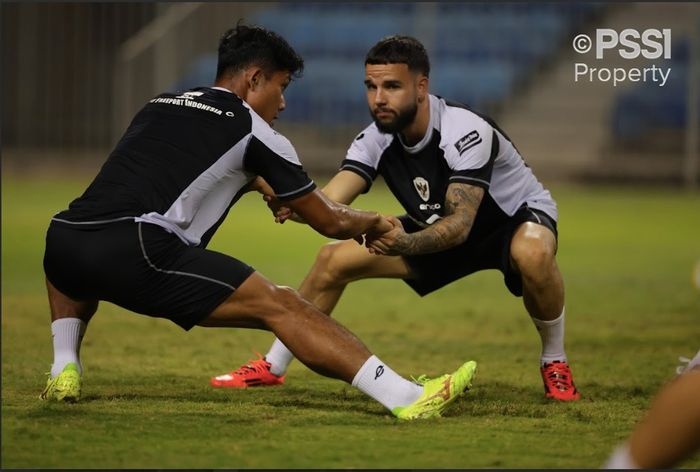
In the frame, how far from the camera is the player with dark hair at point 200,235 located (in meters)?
4.79

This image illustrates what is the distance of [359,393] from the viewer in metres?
5.68

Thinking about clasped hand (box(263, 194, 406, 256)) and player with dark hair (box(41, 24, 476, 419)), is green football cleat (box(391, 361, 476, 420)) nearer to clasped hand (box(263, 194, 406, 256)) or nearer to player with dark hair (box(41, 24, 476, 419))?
player with dark hair (box(41, 24, 476, 419))

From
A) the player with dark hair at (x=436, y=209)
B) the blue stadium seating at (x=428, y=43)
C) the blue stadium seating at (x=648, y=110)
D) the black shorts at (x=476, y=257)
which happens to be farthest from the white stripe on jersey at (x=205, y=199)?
the blue stadium seating at (x=648, y=110)

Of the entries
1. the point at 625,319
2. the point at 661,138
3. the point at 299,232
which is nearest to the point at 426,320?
the point at 625,319

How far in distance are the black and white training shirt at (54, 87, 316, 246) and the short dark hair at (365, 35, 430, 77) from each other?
961mm

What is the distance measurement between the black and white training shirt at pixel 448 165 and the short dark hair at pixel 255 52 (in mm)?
979

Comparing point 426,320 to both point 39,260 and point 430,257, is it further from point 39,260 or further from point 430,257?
point 39,260

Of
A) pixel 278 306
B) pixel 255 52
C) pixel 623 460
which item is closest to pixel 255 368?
pixel 278 306

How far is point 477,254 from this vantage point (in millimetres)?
6020

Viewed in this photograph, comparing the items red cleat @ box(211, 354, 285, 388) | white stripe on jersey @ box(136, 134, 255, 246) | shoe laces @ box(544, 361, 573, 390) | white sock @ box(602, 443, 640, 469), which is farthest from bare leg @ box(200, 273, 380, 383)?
white sock @ box(602, 443, 640, 469)

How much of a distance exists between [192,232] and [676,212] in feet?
42.8

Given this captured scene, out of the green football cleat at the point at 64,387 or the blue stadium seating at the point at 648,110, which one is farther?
the blue stadium seating at the point at 648,110

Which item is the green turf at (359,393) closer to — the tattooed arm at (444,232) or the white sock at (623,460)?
the tattooed arm at (444,232)

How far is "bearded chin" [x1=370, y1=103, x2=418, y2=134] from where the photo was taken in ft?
18.9
